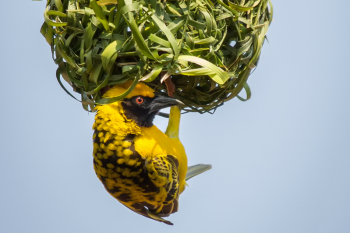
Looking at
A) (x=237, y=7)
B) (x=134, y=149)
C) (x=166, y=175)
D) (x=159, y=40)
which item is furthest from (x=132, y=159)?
(x=237, y=7)

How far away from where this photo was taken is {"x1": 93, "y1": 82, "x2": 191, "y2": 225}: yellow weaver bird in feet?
4.76

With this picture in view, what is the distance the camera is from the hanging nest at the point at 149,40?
4.13 ft

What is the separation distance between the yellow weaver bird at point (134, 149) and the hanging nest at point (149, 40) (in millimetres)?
74

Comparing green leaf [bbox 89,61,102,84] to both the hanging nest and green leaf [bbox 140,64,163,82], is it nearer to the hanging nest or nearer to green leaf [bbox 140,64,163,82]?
the hanging nest

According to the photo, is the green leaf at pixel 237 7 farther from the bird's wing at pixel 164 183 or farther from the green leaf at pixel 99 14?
the bird's wing at pixel 164 183

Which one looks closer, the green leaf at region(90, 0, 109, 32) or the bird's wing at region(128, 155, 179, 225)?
the green leaf at region(90, 0, 109, 32)

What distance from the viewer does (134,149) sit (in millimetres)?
1463

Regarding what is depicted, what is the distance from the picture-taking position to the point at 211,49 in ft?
4.37

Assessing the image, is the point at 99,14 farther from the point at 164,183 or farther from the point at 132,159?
the point at 164,183

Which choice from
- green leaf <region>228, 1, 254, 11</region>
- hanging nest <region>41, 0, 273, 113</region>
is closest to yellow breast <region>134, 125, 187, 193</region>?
hanging nest <region>41, 0, 273, 113</region>

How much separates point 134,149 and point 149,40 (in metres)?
0.36

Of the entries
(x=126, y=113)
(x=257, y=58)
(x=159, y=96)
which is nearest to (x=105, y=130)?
(x=126, y=113)

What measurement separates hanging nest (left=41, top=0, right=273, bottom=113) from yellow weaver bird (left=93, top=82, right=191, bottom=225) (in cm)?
7

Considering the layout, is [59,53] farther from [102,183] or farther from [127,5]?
[102,183]
